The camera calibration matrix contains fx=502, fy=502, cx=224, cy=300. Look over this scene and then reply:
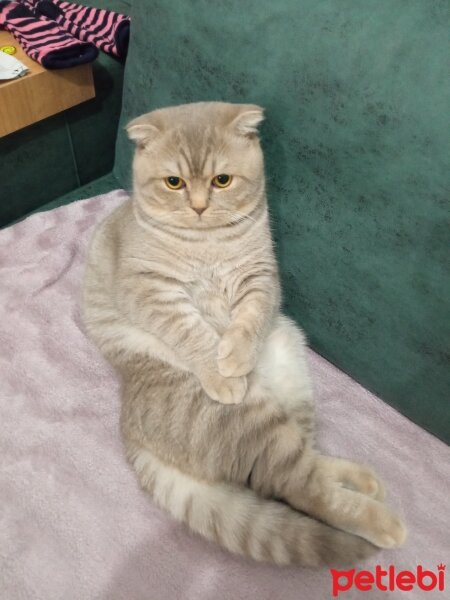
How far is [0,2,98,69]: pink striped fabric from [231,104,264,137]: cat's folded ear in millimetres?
682

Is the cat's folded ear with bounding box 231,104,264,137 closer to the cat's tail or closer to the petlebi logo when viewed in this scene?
the cat's tail

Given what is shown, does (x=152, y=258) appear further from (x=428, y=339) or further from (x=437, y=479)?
(x=437, y=479)

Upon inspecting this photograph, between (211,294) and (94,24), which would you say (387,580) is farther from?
(94,24)

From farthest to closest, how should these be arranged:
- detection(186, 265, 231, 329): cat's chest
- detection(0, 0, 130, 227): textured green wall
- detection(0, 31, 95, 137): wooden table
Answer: detection(0, 0, 130, 227): textured green wall → detection(0, 31, 95, 137): wooden table → detection(186, 265, 231, 329): cat's chest

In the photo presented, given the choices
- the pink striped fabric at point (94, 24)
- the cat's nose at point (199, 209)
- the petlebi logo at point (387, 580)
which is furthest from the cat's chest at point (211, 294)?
the pink striped fabric at point (94, 24)

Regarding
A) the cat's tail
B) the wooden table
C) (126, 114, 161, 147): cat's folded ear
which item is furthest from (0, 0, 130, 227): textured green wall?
the cat's tail

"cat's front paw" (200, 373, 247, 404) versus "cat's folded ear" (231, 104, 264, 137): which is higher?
"cat's folded ear" (231, 104, 264, 137)

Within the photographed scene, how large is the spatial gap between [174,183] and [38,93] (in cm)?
63

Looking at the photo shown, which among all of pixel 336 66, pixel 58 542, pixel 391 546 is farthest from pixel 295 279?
pixel 58 542

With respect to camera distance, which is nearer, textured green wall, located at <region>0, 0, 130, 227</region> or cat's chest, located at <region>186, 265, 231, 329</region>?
cat's chest, located at <region>186, 265, 231, 329</region>

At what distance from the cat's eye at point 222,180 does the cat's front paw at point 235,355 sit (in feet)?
1.02

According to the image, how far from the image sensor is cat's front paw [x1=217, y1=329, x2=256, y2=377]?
1021 millimetres

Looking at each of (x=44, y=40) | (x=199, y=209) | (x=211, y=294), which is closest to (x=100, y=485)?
(x=211, y=294)

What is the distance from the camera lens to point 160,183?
3.52 feet
